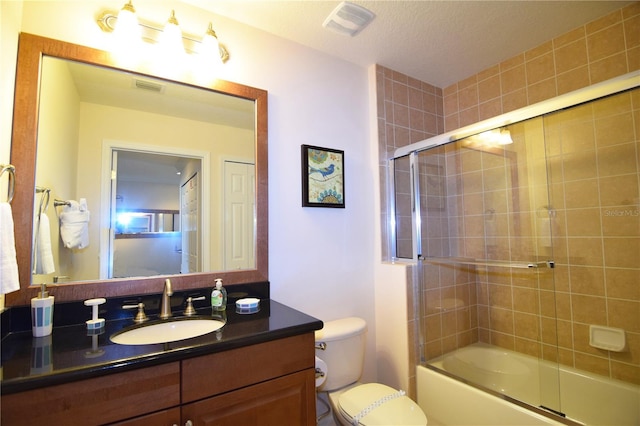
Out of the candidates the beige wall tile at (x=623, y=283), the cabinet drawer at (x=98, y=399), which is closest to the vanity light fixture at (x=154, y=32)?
the cabinet drawer at (x=98, y=399)

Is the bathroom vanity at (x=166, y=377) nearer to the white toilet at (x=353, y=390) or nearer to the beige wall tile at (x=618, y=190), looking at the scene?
the white toilet at (x=353, y=390)

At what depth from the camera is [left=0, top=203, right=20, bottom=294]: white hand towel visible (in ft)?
2.79

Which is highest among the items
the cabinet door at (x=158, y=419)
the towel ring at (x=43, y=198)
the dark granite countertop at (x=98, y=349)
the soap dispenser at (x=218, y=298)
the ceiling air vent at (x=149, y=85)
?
the ceiling air vent at (x=149, y=85)

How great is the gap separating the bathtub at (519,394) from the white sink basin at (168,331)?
139 cm

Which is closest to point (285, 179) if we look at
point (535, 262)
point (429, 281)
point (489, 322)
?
point (429, 281)

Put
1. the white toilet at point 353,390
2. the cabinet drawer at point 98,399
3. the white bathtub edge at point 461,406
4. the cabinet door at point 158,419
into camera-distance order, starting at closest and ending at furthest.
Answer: the cabinet drawer at point 98,399 < the cabinet door at point 158,419 < the white toilet at point 353,390 < the white bathtub edge at point 461,406

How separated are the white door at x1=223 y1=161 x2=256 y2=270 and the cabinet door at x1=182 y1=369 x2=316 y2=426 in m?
0.65

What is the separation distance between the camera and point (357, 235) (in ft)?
6.59

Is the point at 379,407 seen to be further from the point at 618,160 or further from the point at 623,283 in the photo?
the point at 618,160

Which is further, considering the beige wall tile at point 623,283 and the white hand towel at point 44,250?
the beige wall tile at point 623,283

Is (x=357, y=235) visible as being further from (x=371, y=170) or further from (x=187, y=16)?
(x=187, y=16)

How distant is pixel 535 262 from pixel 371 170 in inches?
48.3

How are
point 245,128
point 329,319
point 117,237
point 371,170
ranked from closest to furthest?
point 117,237 → point 245,128 → point 329,319 → point 371,170

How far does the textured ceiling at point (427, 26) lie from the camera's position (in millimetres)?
1573
